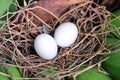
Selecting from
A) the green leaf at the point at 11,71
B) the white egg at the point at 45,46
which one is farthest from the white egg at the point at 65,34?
the green leaf at the point at 11,71

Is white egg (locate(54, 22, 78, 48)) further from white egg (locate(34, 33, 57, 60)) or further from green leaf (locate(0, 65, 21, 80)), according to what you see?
green leaf (locate(0, 65, 21, 80))

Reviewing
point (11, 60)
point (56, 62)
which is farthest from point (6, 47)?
point (56, 62)

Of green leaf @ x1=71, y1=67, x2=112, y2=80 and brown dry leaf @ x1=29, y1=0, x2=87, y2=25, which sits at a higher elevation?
brown dry leaf @ x1=29, y1=0, x2=87, y2=25

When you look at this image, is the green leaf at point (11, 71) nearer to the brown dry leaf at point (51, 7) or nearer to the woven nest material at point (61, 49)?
the woven nest material at point (61, 49)

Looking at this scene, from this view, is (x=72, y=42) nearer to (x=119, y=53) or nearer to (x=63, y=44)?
(x=63, y=44)

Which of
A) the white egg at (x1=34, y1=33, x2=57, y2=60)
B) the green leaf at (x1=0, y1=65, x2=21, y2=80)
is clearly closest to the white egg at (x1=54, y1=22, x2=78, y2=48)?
the white egg at (x1=34, y1=33, x2=57, y2=60)

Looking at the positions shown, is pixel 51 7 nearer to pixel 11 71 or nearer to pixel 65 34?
pixel 65 34
